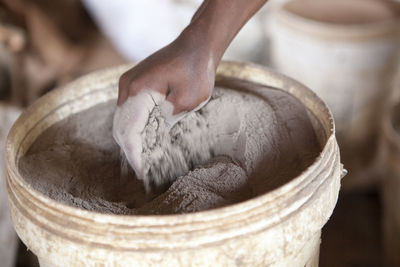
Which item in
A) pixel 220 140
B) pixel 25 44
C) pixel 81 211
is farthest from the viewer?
pixel 25 44

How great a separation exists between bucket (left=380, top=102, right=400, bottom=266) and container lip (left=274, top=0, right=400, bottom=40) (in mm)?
232

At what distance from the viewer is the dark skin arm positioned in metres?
0.85

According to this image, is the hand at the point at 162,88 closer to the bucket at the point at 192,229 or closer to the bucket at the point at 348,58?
the bucket at the point at 192,229

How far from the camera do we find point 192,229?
27.1 inches

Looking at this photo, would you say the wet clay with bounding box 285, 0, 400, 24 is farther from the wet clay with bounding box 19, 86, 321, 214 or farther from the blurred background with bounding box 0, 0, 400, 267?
the wet clay with bounding box 19, 86, 321, 214

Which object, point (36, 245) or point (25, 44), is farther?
point (25, 44)

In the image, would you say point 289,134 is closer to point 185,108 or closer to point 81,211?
point 185,108

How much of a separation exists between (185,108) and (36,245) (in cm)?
30

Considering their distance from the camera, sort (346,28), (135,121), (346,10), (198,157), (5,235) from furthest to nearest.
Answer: (346,10), (346,28), (5,235), (198,157), (135,121)

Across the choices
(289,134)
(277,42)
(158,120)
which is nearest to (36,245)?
(158,120)

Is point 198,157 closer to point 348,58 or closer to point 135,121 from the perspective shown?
point 135,121

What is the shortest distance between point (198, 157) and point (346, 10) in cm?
111

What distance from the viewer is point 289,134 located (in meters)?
0.93

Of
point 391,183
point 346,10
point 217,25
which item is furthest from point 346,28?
point 217,25
